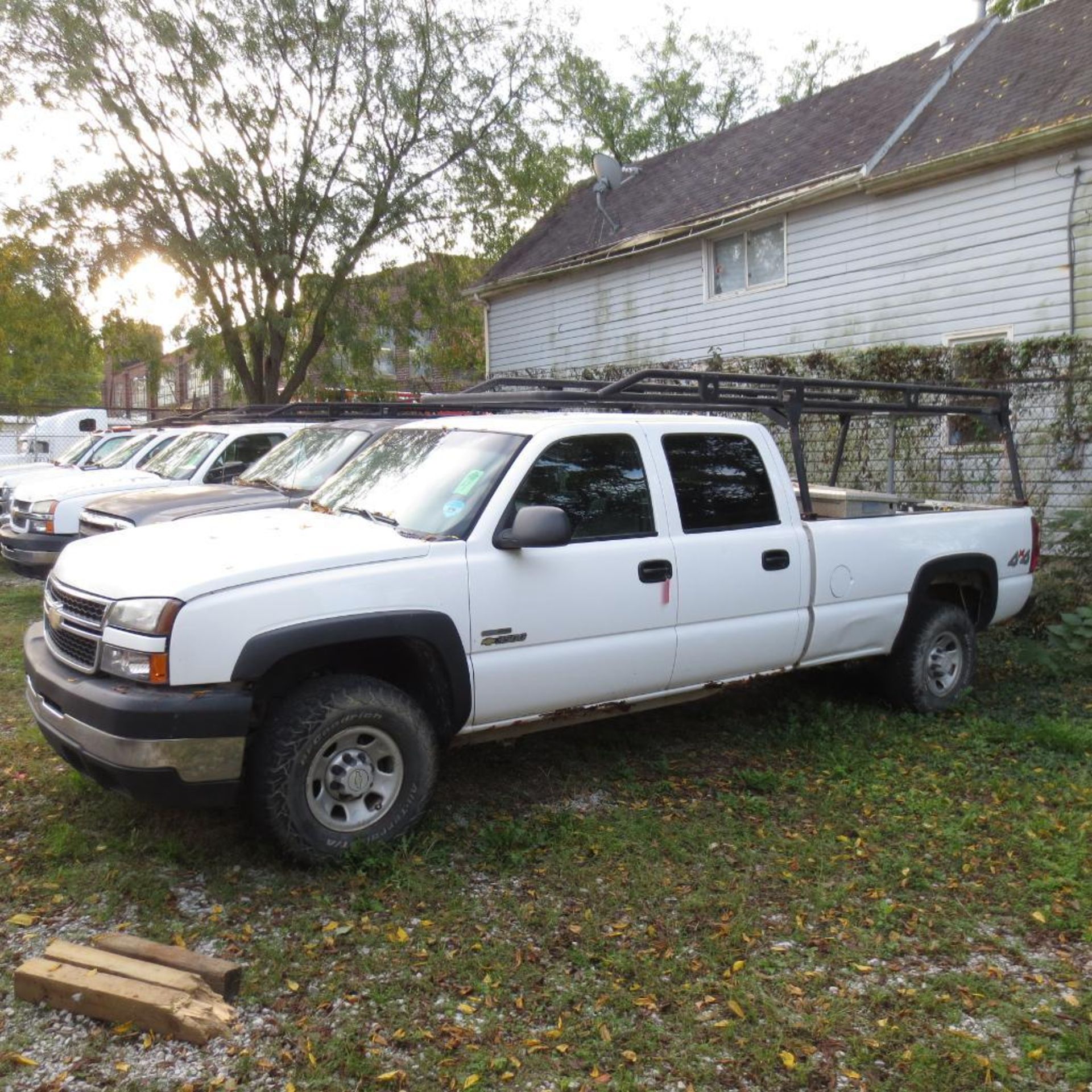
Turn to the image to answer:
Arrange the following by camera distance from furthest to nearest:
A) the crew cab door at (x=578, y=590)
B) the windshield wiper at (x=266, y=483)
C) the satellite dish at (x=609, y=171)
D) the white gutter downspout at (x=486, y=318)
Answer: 1. the white gutter downspout at (x=486, y=318)
2. the satellite dish at (x=609, y=171)
3. the windshield wiper at (x=266, y=483)
4. the crew cab door at (x=578, y=590)

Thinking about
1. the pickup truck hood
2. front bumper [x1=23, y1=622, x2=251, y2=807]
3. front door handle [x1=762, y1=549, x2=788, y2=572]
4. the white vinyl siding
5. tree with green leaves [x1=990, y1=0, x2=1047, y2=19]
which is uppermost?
tree with green leaves [x1=990, y1=0, x2=1047, y2=19]

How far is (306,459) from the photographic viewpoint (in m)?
8.29

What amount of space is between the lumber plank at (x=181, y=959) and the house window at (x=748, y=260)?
13.6m

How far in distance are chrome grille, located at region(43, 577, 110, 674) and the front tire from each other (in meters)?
0.74

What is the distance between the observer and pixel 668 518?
4930mm

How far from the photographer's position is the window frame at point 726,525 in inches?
197

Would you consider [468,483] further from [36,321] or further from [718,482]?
[36,321]

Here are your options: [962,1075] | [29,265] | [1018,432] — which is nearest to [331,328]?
[29,265]

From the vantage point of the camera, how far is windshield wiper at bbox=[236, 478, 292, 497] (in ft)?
25.3

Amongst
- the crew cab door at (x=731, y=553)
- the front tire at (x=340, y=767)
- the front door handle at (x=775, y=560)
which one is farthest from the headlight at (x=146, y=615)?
the front door handle at (x=775, y=560)

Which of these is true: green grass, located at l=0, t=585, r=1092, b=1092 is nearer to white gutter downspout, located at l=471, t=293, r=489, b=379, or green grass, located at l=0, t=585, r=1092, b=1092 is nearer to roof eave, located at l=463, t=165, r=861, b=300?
roof eave, located at l=463, t=165, r=861, b=300

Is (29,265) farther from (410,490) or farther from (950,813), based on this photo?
(950,813)

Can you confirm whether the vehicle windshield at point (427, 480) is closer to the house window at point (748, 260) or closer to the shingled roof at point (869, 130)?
the shingled roof at point (869, 130)

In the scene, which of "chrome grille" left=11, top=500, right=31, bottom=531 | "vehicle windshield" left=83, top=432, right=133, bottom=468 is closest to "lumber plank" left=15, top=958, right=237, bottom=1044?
"chrome grille" left=11, top=500, right=31, bottom=531
